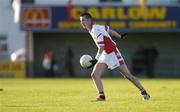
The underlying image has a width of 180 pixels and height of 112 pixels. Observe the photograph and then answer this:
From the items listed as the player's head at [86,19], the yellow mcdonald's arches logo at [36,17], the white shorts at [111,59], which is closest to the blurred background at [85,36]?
the yellow mcdonald's arches logo at [36,17]

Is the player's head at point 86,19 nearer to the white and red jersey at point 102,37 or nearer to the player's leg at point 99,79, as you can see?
the white and red jersey at point 102,37

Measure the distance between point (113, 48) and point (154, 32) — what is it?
110 feet

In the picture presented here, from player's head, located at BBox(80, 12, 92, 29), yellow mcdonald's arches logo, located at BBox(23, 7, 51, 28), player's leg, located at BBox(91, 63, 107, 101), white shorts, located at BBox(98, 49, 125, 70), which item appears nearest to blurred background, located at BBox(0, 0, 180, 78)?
yellow mcdonald's arches logo, located at BBox(23, 7, 51, 28)

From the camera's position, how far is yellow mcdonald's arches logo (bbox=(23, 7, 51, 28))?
165ft

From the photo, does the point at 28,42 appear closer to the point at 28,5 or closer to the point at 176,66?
the point at 28,5

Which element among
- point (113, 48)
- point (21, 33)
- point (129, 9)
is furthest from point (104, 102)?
point (21, 33)

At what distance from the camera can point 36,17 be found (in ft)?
165

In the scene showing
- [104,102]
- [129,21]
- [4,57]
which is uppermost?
[104,102]

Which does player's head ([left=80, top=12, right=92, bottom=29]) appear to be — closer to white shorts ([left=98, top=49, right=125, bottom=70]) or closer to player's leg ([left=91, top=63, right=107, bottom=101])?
white shorts ([left=98, top=49, right=125, bottom=70])

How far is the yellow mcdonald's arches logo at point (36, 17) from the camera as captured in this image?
50.4m

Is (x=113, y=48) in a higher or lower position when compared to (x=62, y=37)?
higher

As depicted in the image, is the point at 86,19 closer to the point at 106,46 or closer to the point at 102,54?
the point at 106,46

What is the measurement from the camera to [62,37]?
52.7m

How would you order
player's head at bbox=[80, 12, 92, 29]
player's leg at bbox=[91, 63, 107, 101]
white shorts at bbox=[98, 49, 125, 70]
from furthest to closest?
white shorts at bbox=[98, 49, 125, 70], player's leg at bbox=[91, 63, 107, 101], player's head at bbox=[80, 12, 92, 29]
